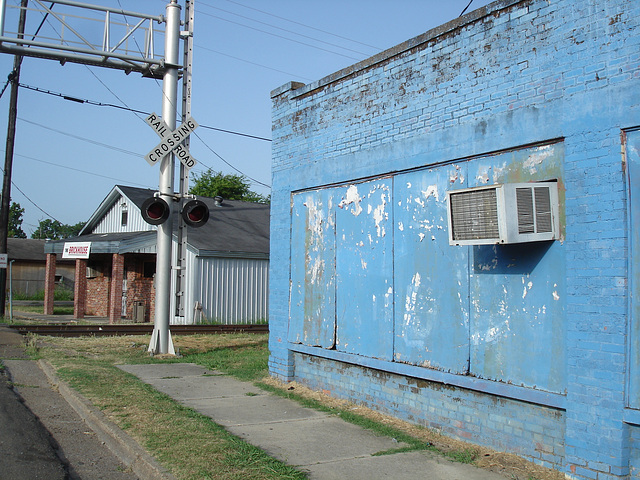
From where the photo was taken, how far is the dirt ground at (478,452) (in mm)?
5379

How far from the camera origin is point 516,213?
547cm

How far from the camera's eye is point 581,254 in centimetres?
528

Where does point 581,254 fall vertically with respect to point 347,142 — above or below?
below

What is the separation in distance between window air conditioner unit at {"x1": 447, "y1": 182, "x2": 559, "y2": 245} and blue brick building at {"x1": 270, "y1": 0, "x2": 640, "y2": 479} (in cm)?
9

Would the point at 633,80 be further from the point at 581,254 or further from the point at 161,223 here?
the point at 161,223

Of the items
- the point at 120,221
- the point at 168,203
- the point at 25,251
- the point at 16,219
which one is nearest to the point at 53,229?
the point at 16,219

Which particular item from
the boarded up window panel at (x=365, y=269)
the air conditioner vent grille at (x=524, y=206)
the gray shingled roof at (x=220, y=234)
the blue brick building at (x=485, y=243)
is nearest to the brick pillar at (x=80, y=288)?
the gray shingled roof at (x=220, y=234)

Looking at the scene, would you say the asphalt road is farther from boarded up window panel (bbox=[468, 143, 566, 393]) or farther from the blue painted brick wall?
boarded up window panel (bbox=[468, 143, 566, 393])

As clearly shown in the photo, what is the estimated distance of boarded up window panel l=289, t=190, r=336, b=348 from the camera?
8.70m

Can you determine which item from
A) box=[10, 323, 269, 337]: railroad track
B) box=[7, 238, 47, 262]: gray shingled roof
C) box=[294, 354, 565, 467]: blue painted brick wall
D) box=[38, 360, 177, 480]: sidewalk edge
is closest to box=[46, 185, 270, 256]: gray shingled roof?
box=[10, 323, 269, 337]: railroad track

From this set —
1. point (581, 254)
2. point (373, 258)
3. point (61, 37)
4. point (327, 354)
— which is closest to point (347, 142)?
point (373, 258)

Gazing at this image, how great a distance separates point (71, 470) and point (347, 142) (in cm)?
→ 527

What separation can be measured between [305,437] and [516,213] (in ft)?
10.7

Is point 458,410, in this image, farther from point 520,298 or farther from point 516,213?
point 516,213
